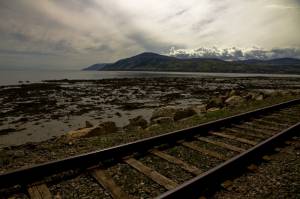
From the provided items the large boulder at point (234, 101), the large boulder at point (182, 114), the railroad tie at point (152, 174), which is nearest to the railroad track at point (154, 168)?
→ the railroad tie at point (152, 174)

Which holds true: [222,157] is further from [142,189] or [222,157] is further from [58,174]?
[58,174]

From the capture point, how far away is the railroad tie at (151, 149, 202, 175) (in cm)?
462

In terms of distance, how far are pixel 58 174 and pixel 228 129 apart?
5.69 meters

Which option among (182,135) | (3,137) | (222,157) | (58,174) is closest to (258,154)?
(222,157)

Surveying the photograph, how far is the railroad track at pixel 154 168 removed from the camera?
12.4ft

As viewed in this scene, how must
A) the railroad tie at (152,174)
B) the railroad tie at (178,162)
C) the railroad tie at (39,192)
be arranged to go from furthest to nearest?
the railroad tie at (178,162), the railroad tie at (152,174), the railroad tie at (39,192)

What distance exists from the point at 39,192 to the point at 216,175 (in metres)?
2.94

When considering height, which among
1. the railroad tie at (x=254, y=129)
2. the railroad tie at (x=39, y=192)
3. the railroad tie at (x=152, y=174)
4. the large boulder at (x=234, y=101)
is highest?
the railroad tie at (x=39, y=192)

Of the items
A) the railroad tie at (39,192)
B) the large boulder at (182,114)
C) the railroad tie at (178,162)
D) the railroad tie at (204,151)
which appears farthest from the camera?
the large boulder at (182,114)

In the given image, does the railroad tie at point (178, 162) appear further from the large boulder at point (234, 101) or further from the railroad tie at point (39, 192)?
the large boulder at point (234, 101)

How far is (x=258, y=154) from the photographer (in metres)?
5.42

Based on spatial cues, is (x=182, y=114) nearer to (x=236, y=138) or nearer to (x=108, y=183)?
(x=236, y=138)

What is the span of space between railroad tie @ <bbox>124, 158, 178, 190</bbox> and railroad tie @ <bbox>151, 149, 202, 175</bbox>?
639 millimetres

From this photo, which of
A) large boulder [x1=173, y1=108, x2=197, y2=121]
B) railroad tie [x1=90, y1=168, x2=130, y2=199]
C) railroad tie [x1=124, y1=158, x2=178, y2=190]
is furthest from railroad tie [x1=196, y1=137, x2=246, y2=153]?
large boulder [x1=173, y1=108, x2=197, y2=121]
